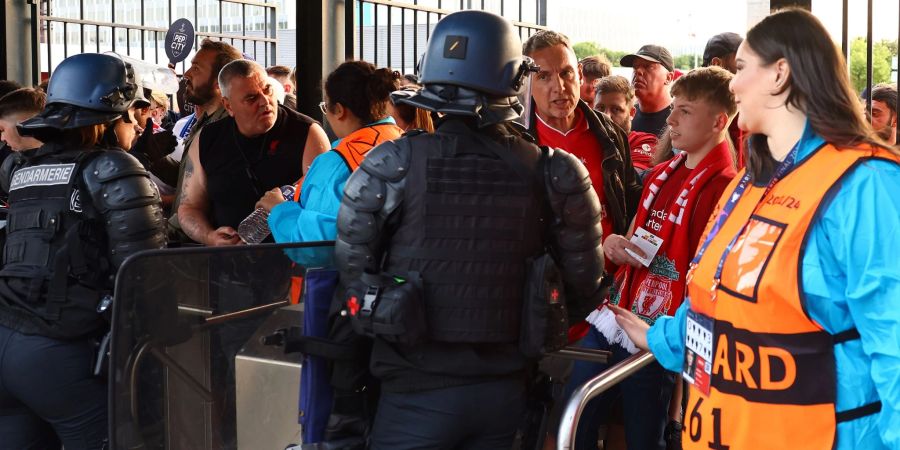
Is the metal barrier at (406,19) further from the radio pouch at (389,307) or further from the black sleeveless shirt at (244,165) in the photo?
the radio pouch at (389,307)

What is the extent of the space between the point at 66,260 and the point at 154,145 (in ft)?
7.83

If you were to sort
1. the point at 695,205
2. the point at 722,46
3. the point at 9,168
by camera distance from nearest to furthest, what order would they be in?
the point at 695,205 < the point at 9,168 < the point at 722,46

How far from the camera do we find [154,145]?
5.39 m

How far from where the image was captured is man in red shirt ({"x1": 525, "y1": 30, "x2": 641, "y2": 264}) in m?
3.66

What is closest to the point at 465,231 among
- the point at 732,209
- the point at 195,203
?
the point at 732,209

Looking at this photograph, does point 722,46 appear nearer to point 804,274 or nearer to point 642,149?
point 642,149

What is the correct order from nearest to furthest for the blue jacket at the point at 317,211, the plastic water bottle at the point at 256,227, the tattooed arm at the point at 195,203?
the blue jacket at the point at 317,211 → the plastic water bottle at the point at 256,227 → the tattooed arm at the point at 195,203

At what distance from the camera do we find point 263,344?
9.21 ft

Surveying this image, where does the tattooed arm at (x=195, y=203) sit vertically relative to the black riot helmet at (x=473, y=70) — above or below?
below

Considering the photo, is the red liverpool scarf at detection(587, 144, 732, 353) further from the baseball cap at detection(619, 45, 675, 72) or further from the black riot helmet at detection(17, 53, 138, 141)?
the baseball cap at detection(619, 45, 675, 72)

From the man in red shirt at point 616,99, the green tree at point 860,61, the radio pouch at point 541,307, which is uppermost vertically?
the green tree at point 860,61

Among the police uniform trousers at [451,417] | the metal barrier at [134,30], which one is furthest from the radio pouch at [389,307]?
the metal barrier at [134,30]

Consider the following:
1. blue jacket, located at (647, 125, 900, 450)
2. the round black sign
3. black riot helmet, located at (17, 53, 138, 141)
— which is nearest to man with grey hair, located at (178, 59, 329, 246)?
black riot helmet, located at (17, 53, 138, 141)

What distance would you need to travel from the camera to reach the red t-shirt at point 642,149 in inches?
180
